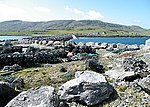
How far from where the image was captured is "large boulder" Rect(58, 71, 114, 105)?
2511 cm

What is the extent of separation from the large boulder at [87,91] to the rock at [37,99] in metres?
3.49

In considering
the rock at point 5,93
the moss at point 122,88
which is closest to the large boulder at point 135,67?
the moss at point 122,88

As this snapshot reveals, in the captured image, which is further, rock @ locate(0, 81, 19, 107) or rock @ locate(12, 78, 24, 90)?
rock @ locate(12, 78, 24, 90)

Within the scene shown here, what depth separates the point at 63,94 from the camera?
84.2 feet

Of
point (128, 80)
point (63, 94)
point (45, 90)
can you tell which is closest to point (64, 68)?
point (128, 80)

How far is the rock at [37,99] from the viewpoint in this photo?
20758 mm

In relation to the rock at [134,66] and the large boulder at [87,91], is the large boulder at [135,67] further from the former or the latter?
the large boulder at [87,91]

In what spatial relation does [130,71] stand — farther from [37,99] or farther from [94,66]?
[37,99]

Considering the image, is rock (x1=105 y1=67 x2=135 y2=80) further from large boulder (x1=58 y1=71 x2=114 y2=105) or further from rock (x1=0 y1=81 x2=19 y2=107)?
rock (x1=0 y1=81 x2=19 y2=107)

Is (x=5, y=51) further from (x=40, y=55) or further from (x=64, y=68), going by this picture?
(x=64, y=68)

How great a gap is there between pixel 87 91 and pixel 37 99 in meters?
5.76

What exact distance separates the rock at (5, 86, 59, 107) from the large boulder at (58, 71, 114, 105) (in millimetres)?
3493

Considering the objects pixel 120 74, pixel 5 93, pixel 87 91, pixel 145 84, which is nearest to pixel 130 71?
pixel 120 74

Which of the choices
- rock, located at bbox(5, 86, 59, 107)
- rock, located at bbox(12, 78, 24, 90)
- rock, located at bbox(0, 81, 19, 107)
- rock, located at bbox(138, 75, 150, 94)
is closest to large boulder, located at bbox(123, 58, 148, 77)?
rock, located at bbox(138, 75, 150, 94)
